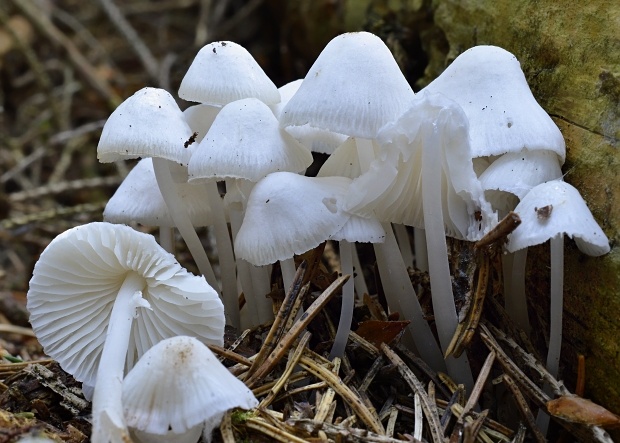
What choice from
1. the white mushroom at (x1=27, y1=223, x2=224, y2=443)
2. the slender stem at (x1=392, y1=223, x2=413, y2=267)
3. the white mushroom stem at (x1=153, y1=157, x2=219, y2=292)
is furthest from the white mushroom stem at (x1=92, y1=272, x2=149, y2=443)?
the slender stem at (x1=392, y1=223, x2=413, y2=267)

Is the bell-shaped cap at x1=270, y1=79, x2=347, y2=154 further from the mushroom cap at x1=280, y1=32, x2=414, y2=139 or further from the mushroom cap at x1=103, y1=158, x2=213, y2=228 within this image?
the mushroom cap at x1=103, y1=158, x2=213, y2=228

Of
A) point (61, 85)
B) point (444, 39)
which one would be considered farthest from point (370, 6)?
point (61, 85)

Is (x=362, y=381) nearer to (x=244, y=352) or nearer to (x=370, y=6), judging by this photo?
(x=244, y=352)

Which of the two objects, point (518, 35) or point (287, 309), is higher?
point (518, 35)

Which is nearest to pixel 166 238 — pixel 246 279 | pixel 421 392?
pixel 246 279

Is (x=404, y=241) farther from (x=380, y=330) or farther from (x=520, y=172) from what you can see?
(x=520, y=172)

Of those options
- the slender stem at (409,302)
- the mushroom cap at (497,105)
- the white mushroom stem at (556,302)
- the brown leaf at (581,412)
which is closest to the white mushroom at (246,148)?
the slender stem at (409,302)

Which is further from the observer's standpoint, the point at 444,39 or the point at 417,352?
the point at 444,39
